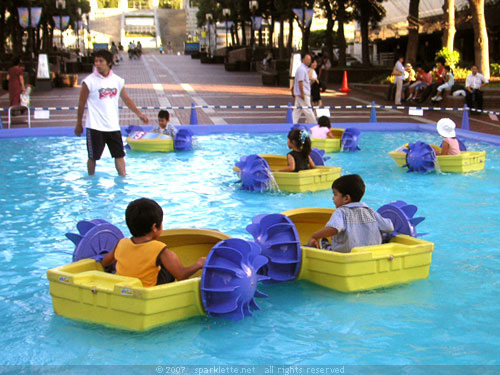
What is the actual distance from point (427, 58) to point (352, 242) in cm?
4535

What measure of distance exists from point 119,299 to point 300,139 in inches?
210

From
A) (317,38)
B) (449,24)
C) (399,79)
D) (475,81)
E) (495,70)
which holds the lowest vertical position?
(475,81)

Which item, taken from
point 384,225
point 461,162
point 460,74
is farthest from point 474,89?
point 384,225

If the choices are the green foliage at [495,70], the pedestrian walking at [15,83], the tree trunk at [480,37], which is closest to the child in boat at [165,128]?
the pedestrian walking at [15,83]

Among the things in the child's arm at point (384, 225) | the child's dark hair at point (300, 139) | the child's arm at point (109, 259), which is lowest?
the child's arm at point (109, 259)

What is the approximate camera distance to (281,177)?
10.2m

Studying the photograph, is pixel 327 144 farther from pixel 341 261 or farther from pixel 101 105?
pixel 341 261

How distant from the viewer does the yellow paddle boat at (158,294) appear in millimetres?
4961

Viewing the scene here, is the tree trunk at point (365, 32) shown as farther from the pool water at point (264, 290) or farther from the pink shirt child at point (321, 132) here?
the pool water at point (264, 290)

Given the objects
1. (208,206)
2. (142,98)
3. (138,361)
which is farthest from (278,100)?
(138,361)

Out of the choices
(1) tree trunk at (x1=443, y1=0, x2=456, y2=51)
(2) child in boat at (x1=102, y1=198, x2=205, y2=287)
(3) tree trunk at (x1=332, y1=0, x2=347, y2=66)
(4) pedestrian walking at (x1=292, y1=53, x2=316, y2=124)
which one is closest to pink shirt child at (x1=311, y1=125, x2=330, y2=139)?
(4) pedestrian walking at (x1=292, y1=53, x2=316, y2=124)

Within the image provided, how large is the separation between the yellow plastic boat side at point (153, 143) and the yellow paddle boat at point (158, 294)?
30.2ft

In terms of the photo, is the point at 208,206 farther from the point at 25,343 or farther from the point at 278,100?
the point at 278,100

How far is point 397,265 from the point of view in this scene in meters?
5.93
